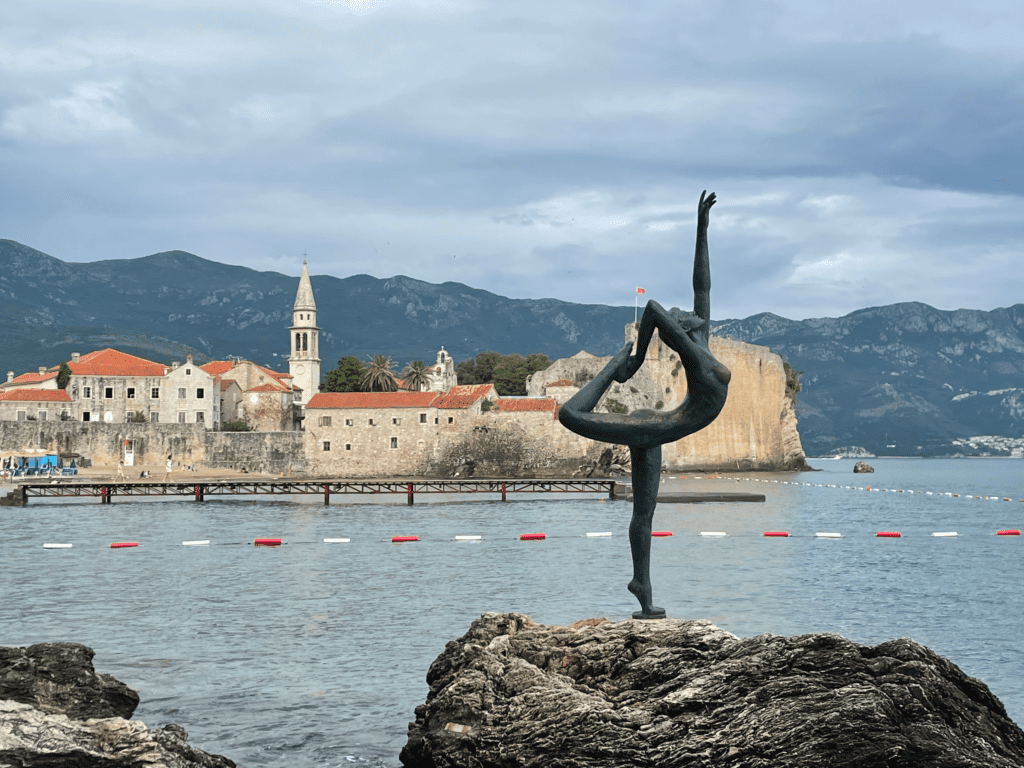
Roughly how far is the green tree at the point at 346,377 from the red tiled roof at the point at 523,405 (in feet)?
69.7

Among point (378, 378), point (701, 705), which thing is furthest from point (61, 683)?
point (378, 378)

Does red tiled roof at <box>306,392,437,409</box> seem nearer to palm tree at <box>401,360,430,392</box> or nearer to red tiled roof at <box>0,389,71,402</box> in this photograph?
palm tree at <box>401,360,430,392</box>

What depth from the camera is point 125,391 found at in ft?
250

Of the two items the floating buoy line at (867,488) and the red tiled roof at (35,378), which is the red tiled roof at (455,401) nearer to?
the floating buoy line at (867,488)

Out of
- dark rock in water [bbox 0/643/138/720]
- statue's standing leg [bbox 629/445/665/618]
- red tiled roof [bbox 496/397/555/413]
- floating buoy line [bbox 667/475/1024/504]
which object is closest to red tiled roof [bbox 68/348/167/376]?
red tiled roof [bbox 496/397/555/413]

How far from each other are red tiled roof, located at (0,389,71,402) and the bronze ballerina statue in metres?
74.4

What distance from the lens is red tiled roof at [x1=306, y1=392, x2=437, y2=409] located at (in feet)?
235

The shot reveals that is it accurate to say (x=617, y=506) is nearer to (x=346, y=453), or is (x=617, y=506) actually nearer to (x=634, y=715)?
(x=346, y=453)

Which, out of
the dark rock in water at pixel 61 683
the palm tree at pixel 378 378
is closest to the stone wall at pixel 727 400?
the palm tree at pixel 378 378

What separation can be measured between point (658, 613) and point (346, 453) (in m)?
63.3

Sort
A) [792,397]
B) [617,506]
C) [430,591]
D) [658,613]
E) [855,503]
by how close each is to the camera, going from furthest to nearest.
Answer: [792,397]
[855,503]
[617,506]
[430,591]
[658,613]

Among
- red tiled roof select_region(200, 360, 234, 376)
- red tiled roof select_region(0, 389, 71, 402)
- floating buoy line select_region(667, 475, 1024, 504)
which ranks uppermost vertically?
red tiled roof select_region(200, 360, 234, 376)

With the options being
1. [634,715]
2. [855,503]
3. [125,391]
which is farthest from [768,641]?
[125,391]

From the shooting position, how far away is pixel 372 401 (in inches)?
2832
